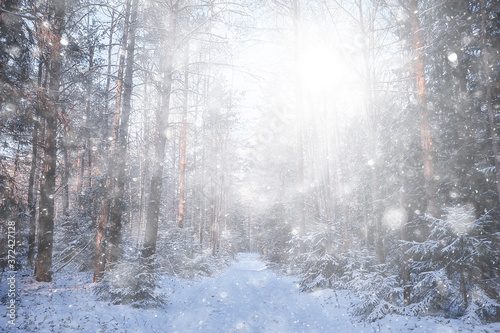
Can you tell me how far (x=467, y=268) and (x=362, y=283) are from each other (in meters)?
2.94

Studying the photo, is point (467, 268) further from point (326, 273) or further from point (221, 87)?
point (221, 87)

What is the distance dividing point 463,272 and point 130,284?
943cm

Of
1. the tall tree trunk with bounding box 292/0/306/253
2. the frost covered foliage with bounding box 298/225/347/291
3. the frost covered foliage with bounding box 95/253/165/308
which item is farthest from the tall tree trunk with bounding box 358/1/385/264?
the frost covered foliage with bounding box 95/253/165/308

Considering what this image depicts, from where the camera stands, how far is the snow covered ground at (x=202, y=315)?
6.04 meters

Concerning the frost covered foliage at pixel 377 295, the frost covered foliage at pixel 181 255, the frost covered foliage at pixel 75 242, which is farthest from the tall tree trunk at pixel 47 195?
the frost covered foliage at pixel 377 295

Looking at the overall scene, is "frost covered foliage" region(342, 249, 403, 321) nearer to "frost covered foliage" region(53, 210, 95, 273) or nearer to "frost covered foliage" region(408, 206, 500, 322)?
"frost covered foliage" region(408, 206, 500, 322)

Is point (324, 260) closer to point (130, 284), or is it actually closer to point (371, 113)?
point (371, 113)

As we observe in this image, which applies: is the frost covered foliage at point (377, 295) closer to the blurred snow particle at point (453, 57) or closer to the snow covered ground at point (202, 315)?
the snow covered ground at point (202, 315)

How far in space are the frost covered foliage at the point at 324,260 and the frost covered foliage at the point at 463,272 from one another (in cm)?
467

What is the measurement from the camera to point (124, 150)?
34.4 feet

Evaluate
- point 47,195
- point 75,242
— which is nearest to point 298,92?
point 47,195

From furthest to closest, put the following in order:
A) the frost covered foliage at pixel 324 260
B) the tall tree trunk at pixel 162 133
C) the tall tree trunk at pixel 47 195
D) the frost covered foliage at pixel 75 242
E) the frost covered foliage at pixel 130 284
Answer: the frost covered foliage at pixel 75 242 → the frost covered foliage at pixel 324 260 → the tall tree trunk at pixel 162 133 → the tall tree trunk at pixel 47 195 → the frost covered foliage at pixel 130 284

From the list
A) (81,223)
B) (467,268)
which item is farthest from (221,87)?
(467,268)

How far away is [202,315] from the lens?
8.10 meters
